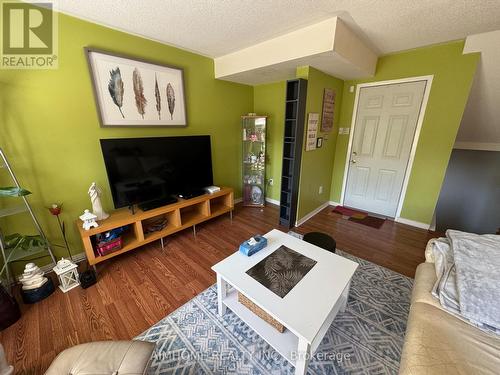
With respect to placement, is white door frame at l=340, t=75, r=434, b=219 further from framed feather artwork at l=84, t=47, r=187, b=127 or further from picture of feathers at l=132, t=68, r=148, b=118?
picture of feathers at l=132, t=68, r=148, b=118

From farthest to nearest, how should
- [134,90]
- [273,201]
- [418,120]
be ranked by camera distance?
[273,201] < [418,120] < [134,90]

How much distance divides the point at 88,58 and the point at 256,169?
96.5 inches

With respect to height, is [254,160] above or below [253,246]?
above

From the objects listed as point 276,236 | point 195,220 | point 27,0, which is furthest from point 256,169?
point 27,0

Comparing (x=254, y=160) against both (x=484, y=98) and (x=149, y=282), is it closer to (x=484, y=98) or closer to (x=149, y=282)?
(x=149, y=282)

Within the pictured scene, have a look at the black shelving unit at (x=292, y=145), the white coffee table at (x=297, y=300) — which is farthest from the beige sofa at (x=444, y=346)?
the black shelving unit at (x=292, y=145)

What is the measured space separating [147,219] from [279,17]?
2.53m

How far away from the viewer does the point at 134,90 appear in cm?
212

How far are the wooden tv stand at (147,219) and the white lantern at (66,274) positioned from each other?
131mm

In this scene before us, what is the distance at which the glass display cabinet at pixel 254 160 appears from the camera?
3.27 metres

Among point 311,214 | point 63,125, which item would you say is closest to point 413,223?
point 311,214

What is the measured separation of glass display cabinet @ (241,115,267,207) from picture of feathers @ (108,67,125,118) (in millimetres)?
1728

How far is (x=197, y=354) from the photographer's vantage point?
1.24m

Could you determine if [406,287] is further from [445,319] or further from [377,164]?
[377,164]
